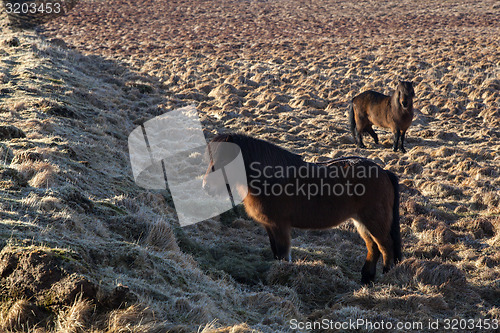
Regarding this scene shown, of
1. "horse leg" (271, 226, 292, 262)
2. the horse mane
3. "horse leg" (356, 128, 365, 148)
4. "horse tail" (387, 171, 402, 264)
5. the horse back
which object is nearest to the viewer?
the horse mane

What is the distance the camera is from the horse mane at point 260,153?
5738mm

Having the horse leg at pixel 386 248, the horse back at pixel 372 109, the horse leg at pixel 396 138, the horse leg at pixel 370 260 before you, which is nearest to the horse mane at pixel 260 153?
the horse leg at pixel 370 260

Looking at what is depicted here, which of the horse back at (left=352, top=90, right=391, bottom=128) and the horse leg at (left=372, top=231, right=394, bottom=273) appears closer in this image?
the horse leg at (left=372, top=231, right=394, bottom=273)

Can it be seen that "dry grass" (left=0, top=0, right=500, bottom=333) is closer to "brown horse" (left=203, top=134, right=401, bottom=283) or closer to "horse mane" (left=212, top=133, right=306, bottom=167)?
"brown horse" (left=203, top=134, right=401, bottom=283)

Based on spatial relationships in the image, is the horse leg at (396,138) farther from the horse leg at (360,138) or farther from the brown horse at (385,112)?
the horse leg at (360,138)

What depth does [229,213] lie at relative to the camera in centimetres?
818

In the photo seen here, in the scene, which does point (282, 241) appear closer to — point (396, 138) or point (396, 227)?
point (396, 227)

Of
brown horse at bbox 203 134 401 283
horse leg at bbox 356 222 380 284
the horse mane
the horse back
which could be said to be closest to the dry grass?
horse leg at bbox 356 222 380 284

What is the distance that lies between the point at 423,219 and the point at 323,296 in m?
3.67

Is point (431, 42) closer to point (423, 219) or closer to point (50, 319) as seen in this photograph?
point (423, 219)

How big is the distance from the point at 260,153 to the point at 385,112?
8.66 metres

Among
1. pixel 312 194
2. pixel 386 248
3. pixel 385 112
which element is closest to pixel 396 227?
pixel 386 248

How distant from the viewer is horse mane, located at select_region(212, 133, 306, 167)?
5.74 m

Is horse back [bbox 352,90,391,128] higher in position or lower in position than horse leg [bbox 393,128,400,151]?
higher
